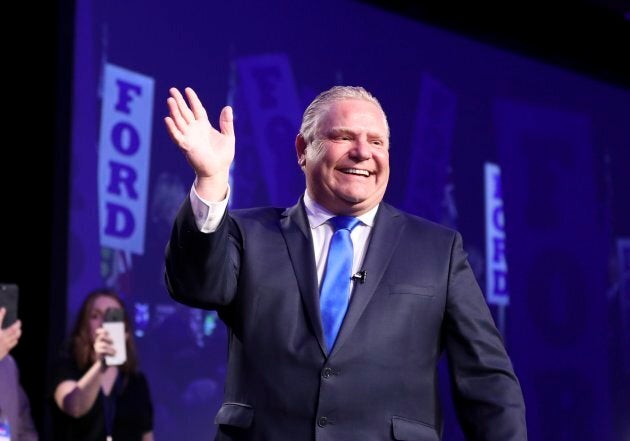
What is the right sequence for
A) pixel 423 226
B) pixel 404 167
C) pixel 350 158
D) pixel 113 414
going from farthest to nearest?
pixel 404 167 < pixel 113 414 < pixel 423 226 < pixel 350 158

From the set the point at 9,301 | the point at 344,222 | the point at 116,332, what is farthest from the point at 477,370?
the point at 116,332

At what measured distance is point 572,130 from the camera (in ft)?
24.9

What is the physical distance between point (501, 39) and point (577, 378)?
8.39 ft

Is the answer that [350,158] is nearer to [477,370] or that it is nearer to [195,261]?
[195,261]

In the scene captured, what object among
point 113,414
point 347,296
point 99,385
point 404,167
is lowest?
point 113,414

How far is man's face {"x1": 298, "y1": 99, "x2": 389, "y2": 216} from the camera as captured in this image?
2.00 metres

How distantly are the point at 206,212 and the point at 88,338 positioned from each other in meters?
2.66

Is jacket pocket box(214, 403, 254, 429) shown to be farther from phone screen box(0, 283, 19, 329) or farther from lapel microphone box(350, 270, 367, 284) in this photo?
phone screen box(0, 283, 19, 329)

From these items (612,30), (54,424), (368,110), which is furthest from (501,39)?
(368,110)

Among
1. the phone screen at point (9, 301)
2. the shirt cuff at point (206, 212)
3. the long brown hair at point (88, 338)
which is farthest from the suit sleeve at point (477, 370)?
the long brown hair at point (88, 338)

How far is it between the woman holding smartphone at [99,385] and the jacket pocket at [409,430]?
7.68ft

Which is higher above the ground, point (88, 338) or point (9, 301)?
point (9, 301)

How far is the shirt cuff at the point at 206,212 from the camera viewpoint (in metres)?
1.81

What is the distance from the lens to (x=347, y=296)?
6.41 ft
